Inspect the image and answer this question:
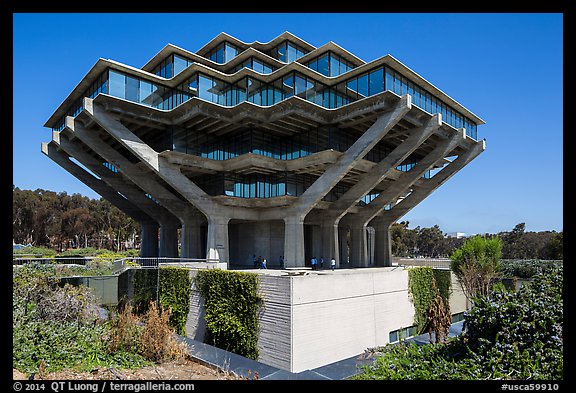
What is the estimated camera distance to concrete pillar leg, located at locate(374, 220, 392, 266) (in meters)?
45.1

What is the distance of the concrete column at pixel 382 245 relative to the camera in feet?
148

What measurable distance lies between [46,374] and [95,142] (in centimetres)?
2836

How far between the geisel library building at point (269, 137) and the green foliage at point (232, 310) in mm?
9163

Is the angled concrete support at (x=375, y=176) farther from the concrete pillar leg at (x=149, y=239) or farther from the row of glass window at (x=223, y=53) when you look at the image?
the concrete pillar leg at (x=149, y=239)

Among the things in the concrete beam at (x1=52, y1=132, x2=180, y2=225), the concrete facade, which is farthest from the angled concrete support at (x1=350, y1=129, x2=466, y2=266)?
the concrete beam at (x1=52, y1=132, x2=180, y2=225)

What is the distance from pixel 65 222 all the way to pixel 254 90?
63.6 m

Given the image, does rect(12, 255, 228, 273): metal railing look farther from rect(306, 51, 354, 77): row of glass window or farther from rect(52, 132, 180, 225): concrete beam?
rect(306, 51, 354, 77): row of glass window

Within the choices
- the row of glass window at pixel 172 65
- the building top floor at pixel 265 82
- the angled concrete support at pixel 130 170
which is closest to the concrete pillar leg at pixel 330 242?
the building top floor at pixel 265 82

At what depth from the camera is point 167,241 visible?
4509 cm

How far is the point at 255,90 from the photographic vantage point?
109 feet

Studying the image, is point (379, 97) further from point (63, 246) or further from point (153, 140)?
point (63, 246)

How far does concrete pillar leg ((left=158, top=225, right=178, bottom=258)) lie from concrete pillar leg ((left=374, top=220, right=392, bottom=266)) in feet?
76.4

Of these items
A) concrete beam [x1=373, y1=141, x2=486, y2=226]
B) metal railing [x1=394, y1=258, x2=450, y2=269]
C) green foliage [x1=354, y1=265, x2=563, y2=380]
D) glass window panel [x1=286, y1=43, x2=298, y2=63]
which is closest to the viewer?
green foliage [x1=354, y1=265, x2=563, y2=380]
